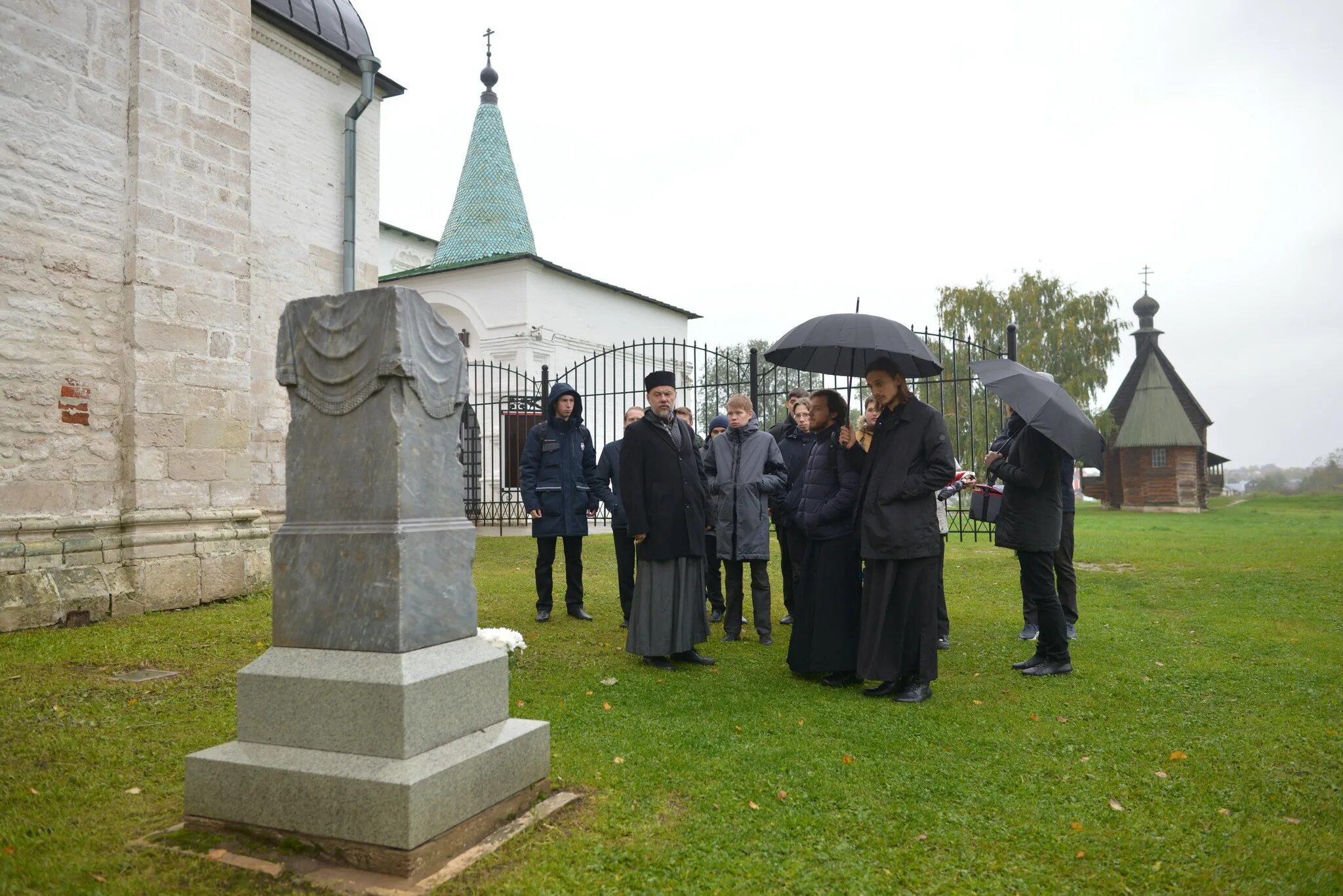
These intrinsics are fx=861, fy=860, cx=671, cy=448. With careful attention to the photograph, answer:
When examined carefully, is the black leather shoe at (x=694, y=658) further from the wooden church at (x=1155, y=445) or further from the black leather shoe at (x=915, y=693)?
the wooden church at (x=1155, y=445)

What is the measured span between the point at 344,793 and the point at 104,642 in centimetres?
467

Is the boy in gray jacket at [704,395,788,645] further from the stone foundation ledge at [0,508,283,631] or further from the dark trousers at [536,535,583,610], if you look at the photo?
the stone foundation ledge at [0,508,283,631]

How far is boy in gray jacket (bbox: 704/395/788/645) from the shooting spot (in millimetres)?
7113

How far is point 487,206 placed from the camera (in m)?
20.8

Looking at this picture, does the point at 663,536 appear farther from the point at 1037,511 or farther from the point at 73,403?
the point at 73,403

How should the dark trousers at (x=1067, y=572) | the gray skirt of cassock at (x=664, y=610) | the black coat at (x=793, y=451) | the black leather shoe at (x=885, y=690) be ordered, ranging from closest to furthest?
1. the black leather shoe at (x=885, y=690)
2. the gray skirt of cassock at (x=664, y=610)
3. the dark trousers at (x=1067, y=572)
4. the black coat at (x=793, y=451)

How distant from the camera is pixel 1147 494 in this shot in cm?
3478

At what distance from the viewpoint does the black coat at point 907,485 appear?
5172mm

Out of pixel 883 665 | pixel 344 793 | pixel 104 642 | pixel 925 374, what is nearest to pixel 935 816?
pixel 883 665

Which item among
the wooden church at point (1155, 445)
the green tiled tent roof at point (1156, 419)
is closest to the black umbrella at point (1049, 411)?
the wooden church at point (1155, 445)

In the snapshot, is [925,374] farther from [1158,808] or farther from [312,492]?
[312,492]

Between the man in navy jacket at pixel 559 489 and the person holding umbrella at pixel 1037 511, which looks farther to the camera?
the man in navy jacket at pixel 559 489

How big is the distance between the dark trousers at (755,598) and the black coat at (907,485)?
1926mm

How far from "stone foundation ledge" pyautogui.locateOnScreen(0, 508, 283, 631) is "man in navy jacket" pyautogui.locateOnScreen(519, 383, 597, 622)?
296 cm
